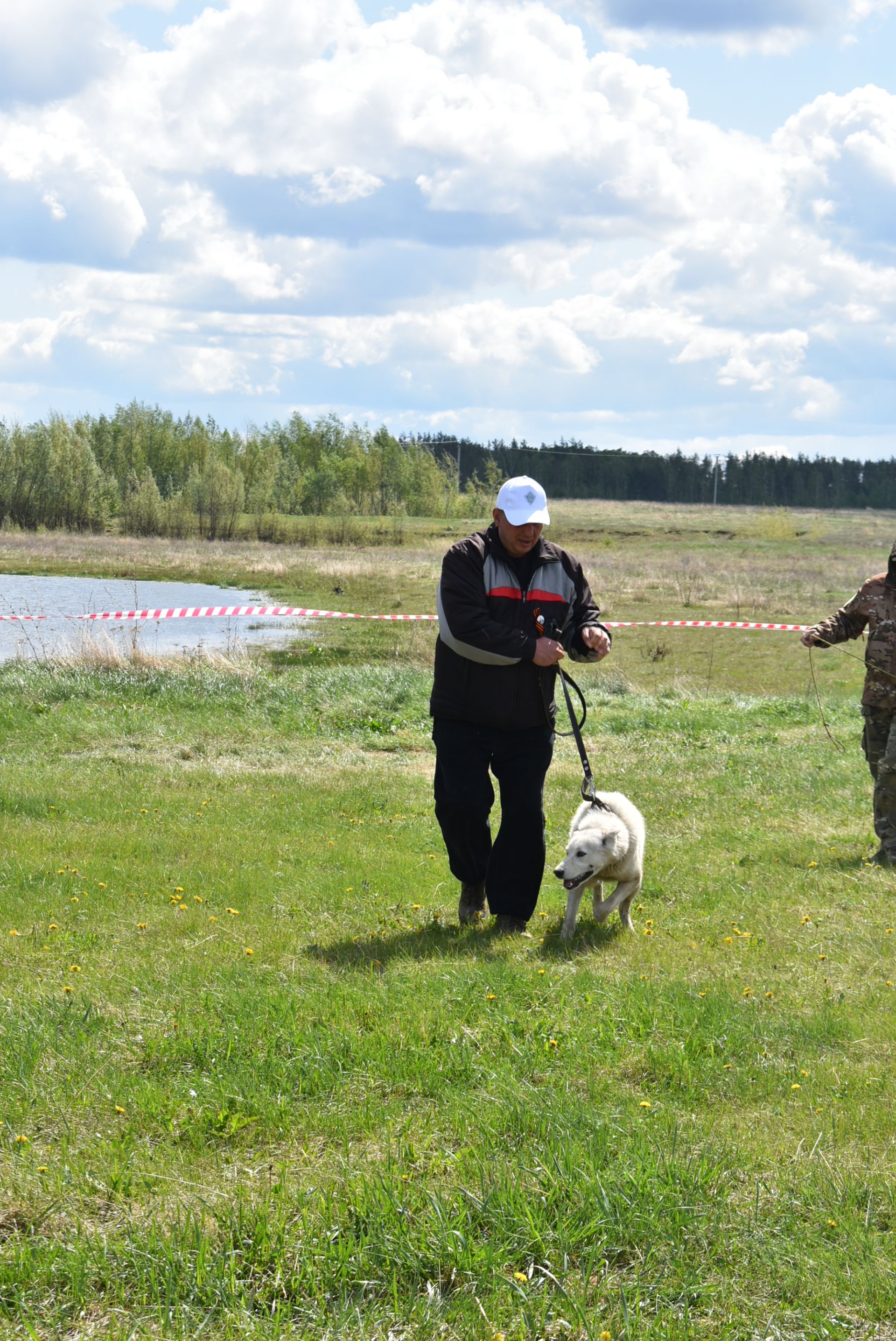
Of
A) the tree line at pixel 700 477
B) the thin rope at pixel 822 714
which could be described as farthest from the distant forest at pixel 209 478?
the thin rope at pixel 822 714

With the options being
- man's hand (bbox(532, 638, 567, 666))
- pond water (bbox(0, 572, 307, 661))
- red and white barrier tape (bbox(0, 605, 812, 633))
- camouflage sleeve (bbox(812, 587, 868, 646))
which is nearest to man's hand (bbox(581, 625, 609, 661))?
man's hand (bbox(532, 638, 567, 666))

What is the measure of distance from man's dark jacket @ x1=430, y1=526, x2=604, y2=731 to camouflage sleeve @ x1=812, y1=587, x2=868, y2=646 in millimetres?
2887

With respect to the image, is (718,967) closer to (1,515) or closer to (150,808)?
(150,808)

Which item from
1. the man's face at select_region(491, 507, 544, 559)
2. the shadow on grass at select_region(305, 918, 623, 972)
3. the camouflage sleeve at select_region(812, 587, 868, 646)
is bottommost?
the shadow on grass at select_region(305, 918, 623, 972)

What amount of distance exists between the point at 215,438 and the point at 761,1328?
335ft

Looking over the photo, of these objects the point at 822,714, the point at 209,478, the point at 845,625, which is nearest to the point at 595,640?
the point at 845,625

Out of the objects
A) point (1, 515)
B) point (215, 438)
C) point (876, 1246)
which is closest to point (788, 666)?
point (876, 1246)

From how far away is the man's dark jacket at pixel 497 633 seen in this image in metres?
5.86

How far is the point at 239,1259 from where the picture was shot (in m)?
2.99

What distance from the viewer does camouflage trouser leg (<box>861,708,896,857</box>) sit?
797 centimetres

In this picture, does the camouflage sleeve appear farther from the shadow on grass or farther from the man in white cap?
the shadow on grass

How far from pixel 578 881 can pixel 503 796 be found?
2.06ft

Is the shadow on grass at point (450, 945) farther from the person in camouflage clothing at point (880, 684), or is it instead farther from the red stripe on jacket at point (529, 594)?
the person in camouflage clothing at point (880, 684)

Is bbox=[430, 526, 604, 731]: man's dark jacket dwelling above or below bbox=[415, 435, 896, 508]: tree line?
below
